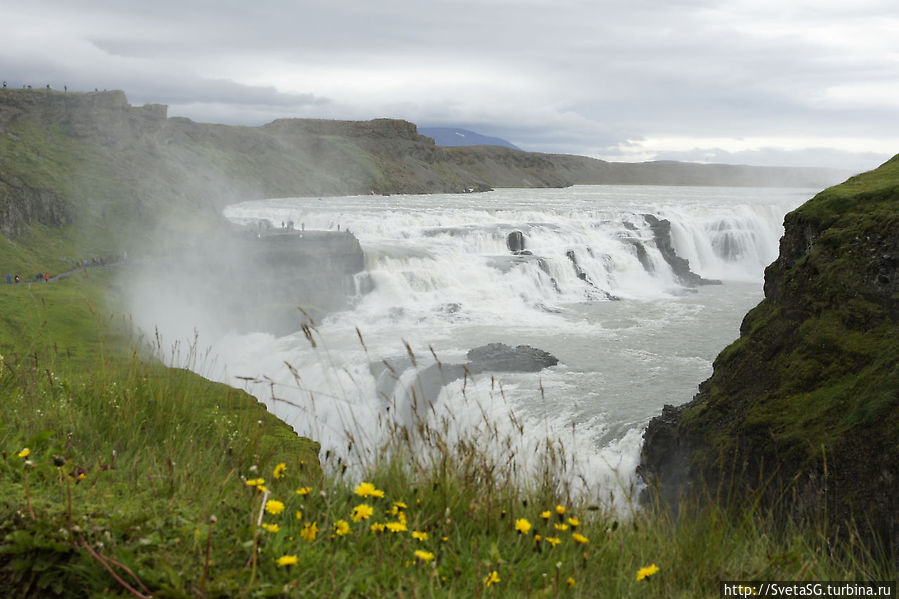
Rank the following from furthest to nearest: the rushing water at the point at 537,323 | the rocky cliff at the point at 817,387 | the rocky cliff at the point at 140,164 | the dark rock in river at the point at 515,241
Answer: the rocky cliff at the point at 140,164
the dark rock in river at the point at 515,241
the rushing water at the point at 537,323
the rocky cliff at the point at 817,387

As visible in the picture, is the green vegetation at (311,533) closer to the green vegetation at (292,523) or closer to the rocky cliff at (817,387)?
the green vegetation at (292,523)

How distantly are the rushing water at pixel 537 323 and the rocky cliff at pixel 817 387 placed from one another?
1485 mm

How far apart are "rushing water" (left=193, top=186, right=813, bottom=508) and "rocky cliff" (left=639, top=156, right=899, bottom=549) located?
1485mm

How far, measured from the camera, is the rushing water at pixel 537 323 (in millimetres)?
14516

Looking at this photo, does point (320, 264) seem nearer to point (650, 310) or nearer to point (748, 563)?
point (650, 310)

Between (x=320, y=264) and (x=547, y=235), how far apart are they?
15.6m

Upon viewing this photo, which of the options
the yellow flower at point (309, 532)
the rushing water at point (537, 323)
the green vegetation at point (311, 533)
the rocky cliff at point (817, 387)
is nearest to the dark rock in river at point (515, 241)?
the rushing water at point (537, 323)

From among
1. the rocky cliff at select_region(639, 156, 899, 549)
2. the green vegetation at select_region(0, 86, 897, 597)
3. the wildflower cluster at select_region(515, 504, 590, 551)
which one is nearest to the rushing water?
the green vegetation at select_region(0, 86, 897, 597)

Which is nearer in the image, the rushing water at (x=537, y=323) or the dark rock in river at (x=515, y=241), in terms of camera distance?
the rushing water at (x=537, y=323)

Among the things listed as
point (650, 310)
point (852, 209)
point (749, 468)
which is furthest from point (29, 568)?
point (650, 310)

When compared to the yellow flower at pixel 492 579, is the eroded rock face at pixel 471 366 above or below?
below

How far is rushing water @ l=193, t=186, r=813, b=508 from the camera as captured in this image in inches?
572

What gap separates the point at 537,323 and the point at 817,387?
19.7 m

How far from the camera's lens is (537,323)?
2897 cm
